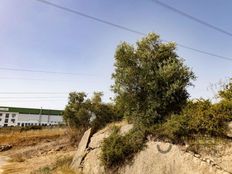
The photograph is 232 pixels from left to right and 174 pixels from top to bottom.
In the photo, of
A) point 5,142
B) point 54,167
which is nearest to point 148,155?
point 54,167

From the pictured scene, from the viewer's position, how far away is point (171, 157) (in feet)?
48.0

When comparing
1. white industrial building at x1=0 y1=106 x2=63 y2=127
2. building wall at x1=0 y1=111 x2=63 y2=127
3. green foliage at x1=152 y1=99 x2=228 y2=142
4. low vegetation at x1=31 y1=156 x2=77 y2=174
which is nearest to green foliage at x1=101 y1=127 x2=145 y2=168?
green foliage at x1=152 y1=99 x2=228 y2=142

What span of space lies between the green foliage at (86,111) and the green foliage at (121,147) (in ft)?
33.7

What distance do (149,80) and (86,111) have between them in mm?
14669

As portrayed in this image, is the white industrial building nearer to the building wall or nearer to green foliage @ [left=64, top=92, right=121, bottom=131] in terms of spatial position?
the building wall

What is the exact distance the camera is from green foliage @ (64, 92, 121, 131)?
29219mm

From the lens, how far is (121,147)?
56.4 feet

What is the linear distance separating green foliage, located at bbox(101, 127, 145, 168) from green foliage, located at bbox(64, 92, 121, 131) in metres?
10.3

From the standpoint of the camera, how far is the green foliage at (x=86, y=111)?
29.2 metres

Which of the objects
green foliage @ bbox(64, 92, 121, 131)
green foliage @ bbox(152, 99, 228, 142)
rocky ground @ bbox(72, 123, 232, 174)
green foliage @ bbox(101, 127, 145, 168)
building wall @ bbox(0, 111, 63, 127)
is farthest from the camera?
building wall @ bbox(0, 111, 63, 127)

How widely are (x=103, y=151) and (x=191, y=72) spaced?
739 centimetres

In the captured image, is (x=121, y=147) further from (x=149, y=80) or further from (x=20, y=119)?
(x=20, y=119)

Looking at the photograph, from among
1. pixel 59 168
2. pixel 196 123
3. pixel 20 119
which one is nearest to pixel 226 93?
pixel 196 123

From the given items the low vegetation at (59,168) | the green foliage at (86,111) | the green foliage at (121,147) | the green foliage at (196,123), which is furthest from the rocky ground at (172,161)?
the green foliage at (86,111)
